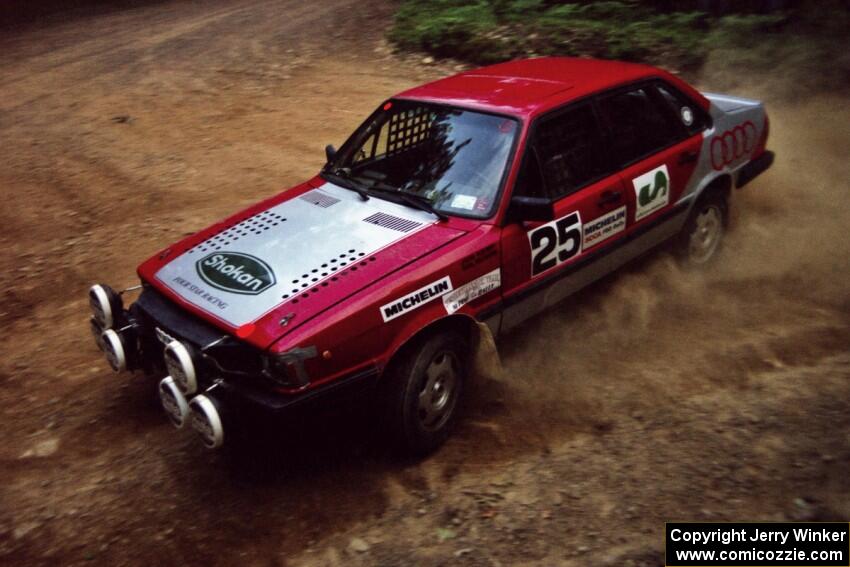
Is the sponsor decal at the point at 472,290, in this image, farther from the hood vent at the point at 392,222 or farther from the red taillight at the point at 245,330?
the red taillight at the point at 245,330

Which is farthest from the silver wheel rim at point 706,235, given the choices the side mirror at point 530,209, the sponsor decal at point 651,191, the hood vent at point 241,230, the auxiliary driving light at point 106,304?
the auxiliary driving light at point 106,304

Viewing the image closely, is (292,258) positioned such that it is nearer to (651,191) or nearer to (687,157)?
(651,191)

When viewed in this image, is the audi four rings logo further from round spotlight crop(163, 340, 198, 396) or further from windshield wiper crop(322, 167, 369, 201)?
round spotlight crop(163, 340, 198, 396)

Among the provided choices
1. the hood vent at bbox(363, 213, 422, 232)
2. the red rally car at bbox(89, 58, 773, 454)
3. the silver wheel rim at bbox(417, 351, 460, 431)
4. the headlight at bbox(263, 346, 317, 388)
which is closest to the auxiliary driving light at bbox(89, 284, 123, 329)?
the red rally car at bbox(89, 58, 773, 454)

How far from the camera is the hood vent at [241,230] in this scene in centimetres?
421

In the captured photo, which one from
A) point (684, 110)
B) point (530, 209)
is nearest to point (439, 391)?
point (530, 209)

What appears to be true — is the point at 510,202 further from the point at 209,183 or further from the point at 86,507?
the point at 209,183

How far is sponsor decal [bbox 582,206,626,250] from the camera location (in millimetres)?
4539

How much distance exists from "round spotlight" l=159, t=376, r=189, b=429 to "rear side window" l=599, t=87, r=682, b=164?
9.46 ft

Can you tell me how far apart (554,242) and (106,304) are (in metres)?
2.47

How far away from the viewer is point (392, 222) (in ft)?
13.5

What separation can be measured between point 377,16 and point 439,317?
11546mm

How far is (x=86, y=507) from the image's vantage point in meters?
3.82

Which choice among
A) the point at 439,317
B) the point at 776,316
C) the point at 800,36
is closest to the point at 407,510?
the point at 439,317
